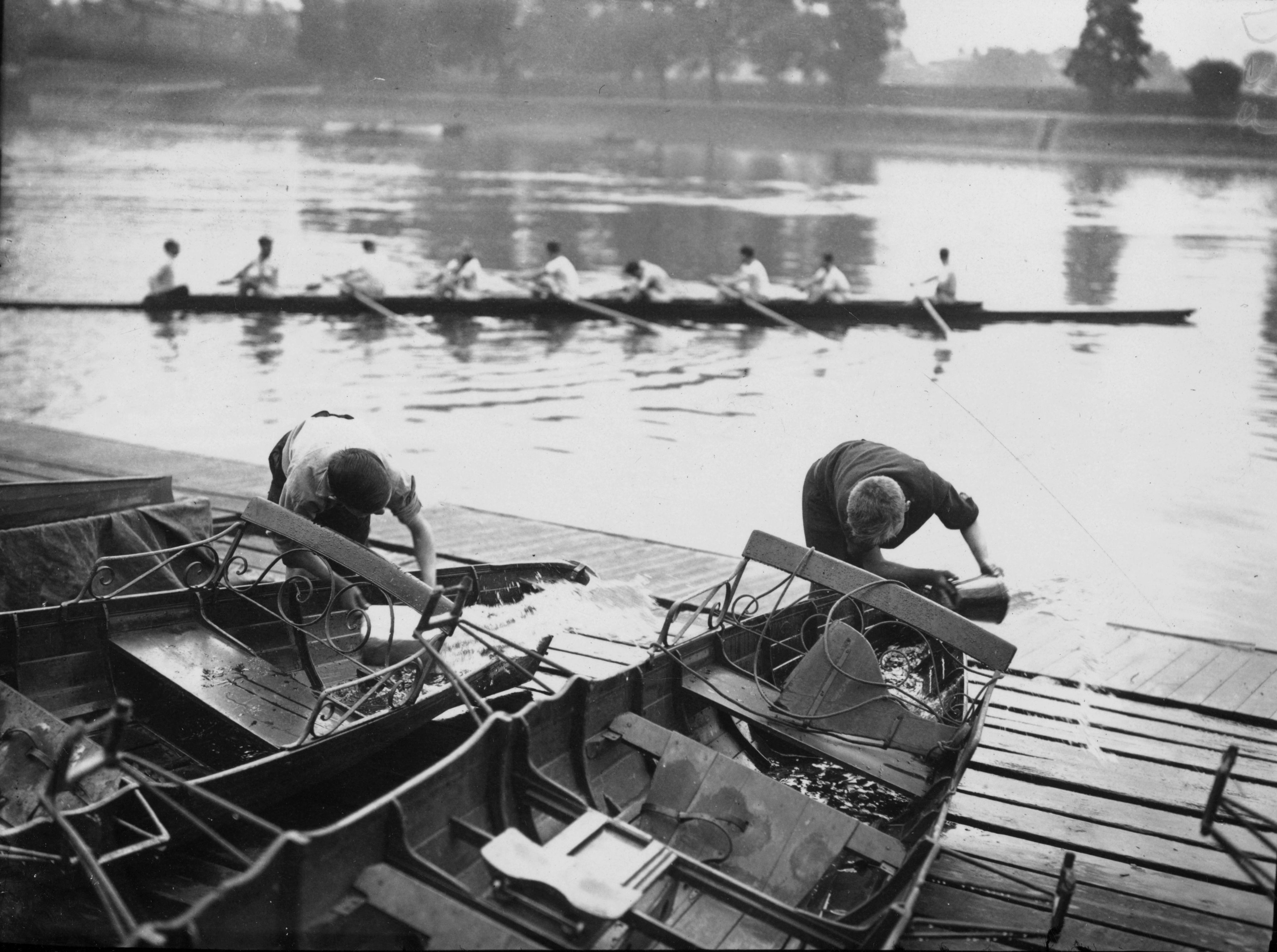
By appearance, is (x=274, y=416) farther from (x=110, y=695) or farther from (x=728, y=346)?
(x=110, y=695)

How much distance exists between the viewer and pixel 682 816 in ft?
13.4

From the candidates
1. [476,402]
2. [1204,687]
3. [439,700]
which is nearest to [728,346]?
[476,402]

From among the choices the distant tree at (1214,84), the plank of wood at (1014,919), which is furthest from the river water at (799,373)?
the plank of wood at (1014,919)

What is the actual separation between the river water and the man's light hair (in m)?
2.38

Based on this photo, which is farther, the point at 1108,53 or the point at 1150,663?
the point at 1108,53

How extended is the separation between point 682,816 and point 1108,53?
38.5ft

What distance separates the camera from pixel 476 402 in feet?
49.0

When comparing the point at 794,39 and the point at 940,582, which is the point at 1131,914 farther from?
the point at 794,39

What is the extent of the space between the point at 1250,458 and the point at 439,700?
33.0 feet

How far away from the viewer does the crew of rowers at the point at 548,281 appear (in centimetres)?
1786

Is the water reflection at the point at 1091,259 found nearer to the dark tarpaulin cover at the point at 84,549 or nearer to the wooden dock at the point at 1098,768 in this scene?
the wooden dock at the point at 1098,768

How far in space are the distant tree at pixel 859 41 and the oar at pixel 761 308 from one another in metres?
3.96

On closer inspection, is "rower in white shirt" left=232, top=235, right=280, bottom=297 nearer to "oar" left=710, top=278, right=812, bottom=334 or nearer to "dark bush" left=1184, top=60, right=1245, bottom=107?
"oar" left=710, top=278, right=812, bottom=334

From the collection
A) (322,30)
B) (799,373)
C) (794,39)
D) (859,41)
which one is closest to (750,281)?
(799,373)
